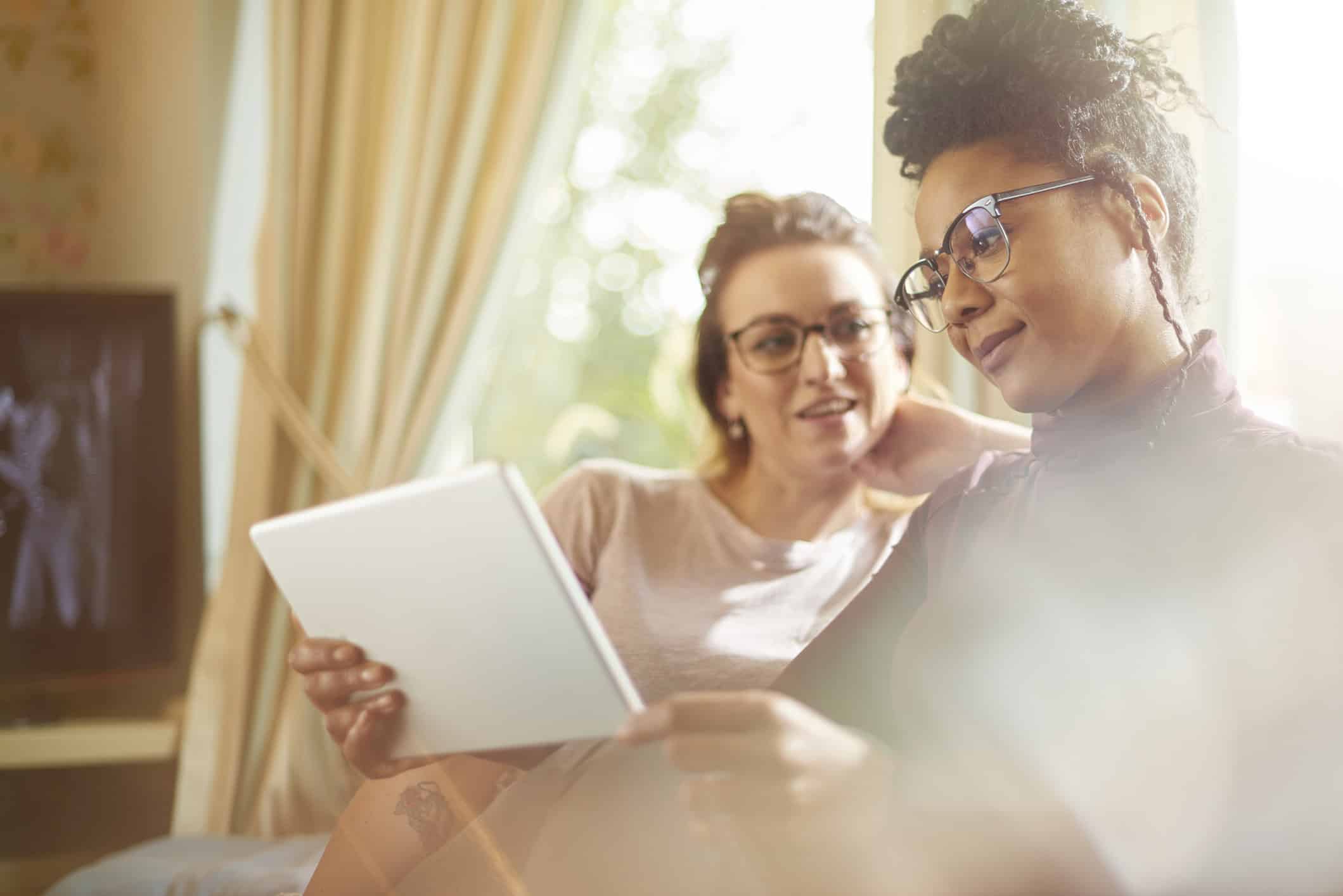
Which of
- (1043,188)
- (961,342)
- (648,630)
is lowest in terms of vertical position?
(648,630)

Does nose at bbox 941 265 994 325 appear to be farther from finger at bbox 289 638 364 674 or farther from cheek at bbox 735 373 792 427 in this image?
finger at bbox 289 638 364 674

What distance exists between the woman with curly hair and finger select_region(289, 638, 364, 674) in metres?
0.30

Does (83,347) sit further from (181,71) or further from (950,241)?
(950,241)

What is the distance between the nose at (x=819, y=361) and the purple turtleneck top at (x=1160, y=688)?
36 centimetres

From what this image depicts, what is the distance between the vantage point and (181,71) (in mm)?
1938

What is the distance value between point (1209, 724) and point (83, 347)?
1755mm

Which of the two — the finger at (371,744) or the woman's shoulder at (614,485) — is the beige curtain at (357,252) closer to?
the woman's shoulder at (614,485)

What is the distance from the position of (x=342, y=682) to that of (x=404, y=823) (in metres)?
0.19

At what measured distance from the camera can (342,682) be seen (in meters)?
0.86

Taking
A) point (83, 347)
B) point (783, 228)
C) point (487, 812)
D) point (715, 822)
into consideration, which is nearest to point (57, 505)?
point (83, 347)

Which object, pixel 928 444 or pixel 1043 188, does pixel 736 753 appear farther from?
pixel 928 444

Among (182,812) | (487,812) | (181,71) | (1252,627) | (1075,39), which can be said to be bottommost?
(182,812)

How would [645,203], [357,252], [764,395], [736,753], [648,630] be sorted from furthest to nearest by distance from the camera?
[645,203] → [357,252] → [764,395] → [648,630] → [736,753]

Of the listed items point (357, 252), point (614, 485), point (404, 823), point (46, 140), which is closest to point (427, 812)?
point (404, 823)
